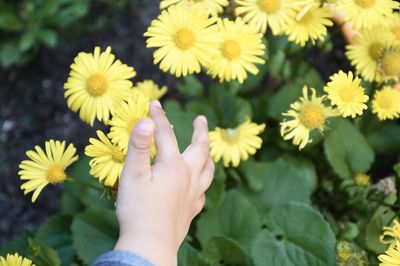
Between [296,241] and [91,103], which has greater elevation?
[91,103]

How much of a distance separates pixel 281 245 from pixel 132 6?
122 centimetres

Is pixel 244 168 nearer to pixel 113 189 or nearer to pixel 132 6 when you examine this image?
pixel 113 189

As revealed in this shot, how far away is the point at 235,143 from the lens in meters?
1.31

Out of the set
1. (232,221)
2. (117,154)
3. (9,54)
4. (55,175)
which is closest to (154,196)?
(117,154)

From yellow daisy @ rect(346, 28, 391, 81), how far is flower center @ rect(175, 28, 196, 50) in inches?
15.2

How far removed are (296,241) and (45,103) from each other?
3.67ft

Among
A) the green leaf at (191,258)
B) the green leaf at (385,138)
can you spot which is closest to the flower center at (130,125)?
the green leaf at (191,258)

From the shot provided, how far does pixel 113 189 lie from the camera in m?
1.05

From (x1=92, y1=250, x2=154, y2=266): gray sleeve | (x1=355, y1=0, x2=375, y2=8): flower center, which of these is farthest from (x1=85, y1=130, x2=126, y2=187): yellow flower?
(x1=355, y1=0, x2=375, y2=8): flower center

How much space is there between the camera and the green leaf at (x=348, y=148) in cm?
142

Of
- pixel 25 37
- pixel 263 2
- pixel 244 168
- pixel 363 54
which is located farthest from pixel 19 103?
pixel 363 54

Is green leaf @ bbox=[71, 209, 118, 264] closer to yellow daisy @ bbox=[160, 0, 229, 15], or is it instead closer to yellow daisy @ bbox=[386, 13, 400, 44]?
yellow daisy @ bbox=[160, 0, 229, 15]

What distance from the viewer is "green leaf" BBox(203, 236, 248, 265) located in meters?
1.27

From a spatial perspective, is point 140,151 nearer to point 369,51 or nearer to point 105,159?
point 105,159
